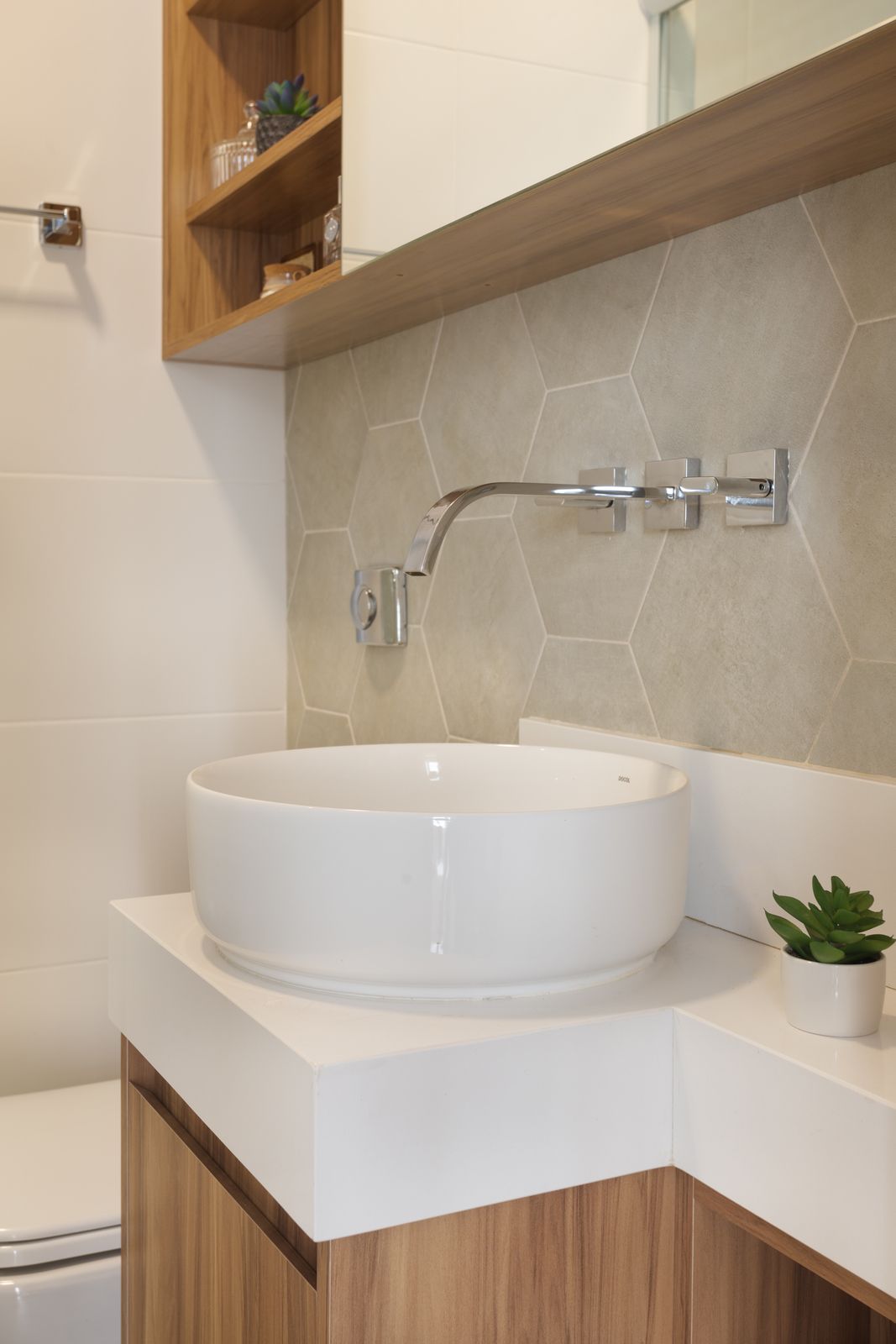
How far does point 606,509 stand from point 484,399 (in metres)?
0.32

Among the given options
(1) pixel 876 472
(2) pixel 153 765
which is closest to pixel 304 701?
(2) pixel 153 765

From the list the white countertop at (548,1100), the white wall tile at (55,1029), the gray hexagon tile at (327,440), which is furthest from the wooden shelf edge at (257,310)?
the white wall tile at (55,1029)

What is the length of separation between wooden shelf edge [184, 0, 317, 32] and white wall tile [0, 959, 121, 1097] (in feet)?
4.94

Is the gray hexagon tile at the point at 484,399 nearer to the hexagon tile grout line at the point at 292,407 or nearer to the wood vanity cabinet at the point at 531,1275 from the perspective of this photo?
the hexagon tile grout line at the point at 292,407

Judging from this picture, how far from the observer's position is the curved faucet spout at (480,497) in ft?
3.15

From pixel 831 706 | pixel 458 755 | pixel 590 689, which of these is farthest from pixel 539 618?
pixel 831 706

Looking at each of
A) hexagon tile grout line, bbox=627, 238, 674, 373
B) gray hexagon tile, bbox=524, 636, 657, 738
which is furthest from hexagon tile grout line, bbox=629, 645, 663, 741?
hexagon tile grout line, bbox=627, 238, 674, 373

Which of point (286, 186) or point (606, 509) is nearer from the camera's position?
point (606, 509)

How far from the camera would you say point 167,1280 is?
1.09m

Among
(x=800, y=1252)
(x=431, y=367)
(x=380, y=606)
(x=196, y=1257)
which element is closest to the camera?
(x=800, y=1252)

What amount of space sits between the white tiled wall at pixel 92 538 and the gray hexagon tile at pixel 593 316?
779 millimetres

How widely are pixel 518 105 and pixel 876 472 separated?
1.48 ft

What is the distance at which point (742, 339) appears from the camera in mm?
1032

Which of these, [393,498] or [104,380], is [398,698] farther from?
[104,380]
